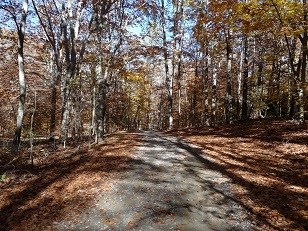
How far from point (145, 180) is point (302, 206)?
15.6 ft

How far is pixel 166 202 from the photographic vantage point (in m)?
8.48

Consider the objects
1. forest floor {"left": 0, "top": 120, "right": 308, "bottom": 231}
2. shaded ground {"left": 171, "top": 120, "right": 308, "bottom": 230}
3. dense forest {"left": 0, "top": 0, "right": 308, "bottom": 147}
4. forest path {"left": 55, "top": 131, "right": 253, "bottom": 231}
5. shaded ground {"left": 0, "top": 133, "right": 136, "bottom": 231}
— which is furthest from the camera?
dense forest {"left": 0, "top": 0, "right": 308, "bottom": 147}

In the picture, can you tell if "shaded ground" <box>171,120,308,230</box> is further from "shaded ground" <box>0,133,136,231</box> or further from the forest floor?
"shaded ground" <box>0,133,136,231</box>

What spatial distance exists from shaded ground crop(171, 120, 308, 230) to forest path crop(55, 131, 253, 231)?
56cm

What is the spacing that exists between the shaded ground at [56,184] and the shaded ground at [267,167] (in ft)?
13.7

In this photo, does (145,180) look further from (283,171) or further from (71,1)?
(71,1)

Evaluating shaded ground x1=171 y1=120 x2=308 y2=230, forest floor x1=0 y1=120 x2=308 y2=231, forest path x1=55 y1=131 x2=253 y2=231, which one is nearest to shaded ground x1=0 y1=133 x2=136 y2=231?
forest floor x1=0 y1=120 x2=308 y2=231

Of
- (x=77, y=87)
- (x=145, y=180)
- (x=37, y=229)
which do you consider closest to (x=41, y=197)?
(x=37, y=229)

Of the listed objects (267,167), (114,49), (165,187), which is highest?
(114,49)

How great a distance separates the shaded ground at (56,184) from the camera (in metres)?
8.53

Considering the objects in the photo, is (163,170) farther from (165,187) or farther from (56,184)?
(56,184)

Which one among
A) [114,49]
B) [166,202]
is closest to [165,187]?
[166,202]

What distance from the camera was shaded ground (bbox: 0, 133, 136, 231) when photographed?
28.0 ft

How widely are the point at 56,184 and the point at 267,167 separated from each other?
7721mm
